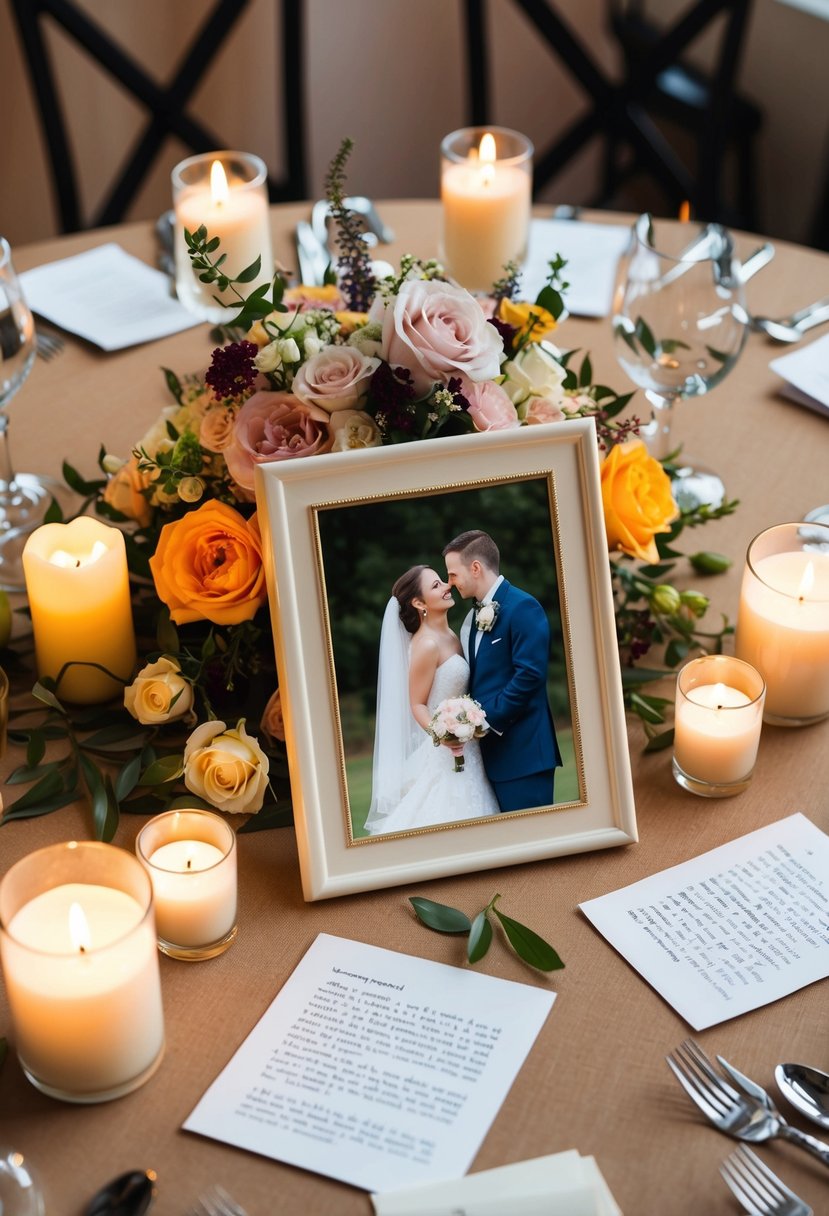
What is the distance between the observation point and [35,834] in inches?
40.1

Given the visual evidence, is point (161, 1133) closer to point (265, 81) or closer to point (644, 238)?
point (644, 238)

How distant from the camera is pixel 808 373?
5.13 ft

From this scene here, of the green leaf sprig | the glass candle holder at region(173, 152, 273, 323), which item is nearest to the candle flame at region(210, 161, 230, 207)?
the glass candle holder at region(173, 152, 273, 323)

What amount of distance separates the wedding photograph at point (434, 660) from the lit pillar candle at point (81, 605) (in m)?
0.23

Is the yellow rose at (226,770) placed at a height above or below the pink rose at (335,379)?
below

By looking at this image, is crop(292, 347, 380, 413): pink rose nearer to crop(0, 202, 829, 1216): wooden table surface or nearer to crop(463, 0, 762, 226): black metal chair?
crop(0, 202, 829, 1216): wooden table surface

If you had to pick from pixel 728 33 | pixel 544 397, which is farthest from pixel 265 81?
pixel 544 397

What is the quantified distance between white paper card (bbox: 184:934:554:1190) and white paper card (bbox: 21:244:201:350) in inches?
38.1

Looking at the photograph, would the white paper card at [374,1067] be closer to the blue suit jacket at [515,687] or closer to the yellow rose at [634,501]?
the blue suit jacket at [515,687]

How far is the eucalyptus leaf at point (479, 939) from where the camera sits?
0.91 m

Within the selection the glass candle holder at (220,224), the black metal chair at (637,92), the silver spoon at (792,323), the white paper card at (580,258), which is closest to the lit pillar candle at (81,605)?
the glass candle holder at (220,224)

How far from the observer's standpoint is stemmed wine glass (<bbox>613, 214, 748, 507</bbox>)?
1315 millimetres

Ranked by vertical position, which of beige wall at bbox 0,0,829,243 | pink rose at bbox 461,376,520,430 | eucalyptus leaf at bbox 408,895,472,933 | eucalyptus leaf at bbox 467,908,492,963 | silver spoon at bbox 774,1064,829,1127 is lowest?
beige wall at bbox 0,0,829,243

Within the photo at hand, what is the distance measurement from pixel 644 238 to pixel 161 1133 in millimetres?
983
